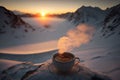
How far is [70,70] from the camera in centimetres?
550

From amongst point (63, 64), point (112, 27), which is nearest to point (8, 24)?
point (112, 27)

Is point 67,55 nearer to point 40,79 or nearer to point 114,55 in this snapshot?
point 40,79

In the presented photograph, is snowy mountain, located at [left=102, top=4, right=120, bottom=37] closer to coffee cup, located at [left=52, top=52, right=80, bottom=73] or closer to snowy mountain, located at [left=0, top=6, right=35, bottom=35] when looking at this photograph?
coffee cup, located at [left=52, top=52, right=80, bottom=73]

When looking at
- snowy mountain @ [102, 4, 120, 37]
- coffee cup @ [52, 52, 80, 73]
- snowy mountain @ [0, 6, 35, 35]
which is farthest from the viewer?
snowy mountain @ [0, 6, 35, 35]

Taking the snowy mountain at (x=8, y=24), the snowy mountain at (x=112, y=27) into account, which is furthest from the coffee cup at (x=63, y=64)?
the snowy mountain at (x=8, y=24)

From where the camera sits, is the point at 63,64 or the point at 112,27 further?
the point at 112,27

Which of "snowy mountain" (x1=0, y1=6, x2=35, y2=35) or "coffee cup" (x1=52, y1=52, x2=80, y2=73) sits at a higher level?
"snowy mountain" (x1=0, y1=6, x2=35, y2=35)

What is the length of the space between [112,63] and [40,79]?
3871mm

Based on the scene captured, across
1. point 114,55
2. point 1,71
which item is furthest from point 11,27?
point 114,55

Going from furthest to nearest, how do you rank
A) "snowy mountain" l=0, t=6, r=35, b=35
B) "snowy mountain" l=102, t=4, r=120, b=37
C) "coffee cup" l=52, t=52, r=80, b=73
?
"snowy mountain" l=0, t=6, r=35, b=35
"snowy mountain" l=102, t=4, r=120, b=37
"coffee cup" l=52, t=52, r=80, b=73

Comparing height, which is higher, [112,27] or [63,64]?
[112,27]

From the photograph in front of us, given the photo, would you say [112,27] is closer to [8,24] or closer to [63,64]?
[63,64]

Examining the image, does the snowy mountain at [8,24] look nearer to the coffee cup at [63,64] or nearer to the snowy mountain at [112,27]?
the snowy mountain at [112,27]

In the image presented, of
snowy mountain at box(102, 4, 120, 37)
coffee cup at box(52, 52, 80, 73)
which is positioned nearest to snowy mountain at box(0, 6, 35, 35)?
snowy mountain at box(102, 4, 120, 37)
